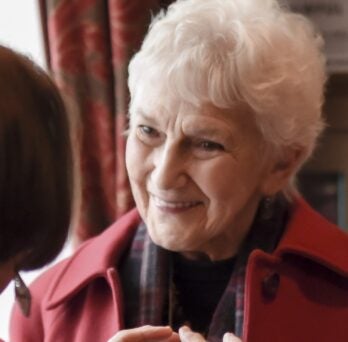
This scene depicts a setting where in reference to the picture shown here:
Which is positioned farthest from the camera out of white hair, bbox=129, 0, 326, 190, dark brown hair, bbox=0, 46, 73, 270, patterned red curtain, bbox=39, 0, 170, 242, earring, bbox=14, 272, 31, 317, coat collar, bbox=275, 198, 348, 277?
patterned red curtain, bbox=39, 0, 170, 242

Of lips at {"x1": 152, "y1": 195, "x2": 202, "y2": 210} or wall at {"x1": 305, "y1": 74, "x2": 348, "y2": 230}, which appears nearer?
lips at {"x1": 152, "y1": 195, "x2": 202, "y2": 210}

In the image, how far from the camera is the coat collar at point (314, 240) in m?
1.44

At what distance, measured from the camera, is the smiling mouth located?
1.40 metres

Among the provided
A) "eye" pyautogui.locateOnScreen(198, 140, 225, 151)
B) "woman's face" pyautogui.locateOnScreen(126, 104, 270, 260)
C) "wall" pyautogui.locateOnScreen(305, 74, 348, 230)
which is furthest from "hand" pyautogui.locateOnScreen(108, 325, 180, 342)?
"wall" pyautogui.locateOnScreen(305, 74, 348, 230)

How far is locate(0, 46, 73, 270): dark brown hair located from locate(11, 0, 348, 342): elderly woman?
39cm

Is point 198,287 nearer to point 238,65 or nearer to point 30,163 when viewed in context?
point 238,65

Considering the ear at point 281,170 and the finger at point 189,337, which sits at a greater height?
the ear at point 281,170

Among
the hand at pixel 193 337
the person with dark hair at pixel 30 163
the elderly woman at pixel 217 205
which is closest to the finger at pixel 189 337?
the hand at pixel 193 337

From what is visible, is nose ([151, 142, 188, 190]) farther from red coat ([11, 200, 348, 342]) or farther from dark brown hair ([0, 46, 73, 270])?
dark brown hair ([0, 46, 73, 270])

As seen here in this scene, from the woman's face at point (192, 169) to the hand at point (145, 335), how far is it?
248mm

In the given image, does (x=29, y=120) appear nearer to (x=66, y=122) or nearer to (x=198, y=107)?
(x=66, y=122)

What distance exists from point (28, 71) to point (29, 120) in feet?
0.22

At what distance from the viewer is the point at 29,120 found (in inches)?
36.7

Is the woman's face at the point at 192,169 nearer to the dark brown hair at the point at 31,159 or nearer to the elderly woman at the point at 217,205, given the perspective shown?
the elderly woman at the point at 217,205
